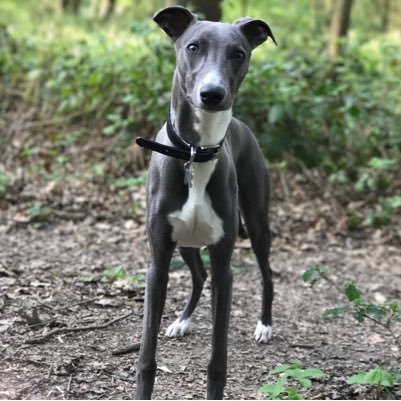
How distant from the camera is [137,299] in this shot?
4848mm

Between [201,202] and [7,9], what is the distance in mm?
14252

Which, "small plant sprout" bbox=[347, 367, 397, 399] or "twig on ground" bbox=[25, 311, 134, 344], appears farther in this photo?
"twig on ground" bbox=[25, 311, 134, 344]

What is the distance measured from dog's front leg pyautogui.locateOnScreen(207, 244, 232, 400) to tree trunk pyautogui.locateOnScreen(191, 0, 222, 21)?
5.68m

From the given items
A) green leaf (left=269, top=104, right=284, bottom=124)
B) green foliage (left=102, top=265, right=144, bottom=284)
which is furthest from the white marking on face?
green leaf (left=269, top=104, right=284, bottom=124)

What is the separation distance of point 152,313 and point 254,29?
155 centimetres

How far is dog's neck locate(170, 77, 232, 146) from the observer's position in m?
3.28

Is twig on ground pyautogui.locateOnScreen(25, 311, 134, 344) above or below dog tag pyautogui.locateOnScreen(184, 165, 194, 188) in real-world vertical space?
below

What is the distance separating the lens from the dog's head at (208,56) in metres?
2.97

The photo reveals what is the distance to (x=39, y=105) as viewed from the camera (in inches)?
376

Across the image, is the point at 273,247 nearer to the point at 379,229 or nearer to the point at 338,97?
the point at 379,229

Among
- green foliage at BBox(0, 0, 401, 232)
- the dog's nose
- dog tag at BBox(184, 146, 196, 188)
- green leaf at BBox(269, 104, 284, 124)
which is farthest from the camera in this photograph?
green foliage at BBox(0, 0, 401, 232)

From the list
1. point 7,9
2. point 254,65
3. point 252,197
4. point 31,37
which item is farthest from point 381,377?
point 7,9

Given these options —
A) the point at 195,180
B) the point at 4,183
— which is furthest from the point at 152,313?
the point at 4,183

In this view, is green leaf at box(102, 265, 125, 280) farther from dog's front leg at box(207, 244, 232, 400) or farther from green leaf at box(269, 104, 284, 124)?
green leaf at box(269, 104, 284, 124)
